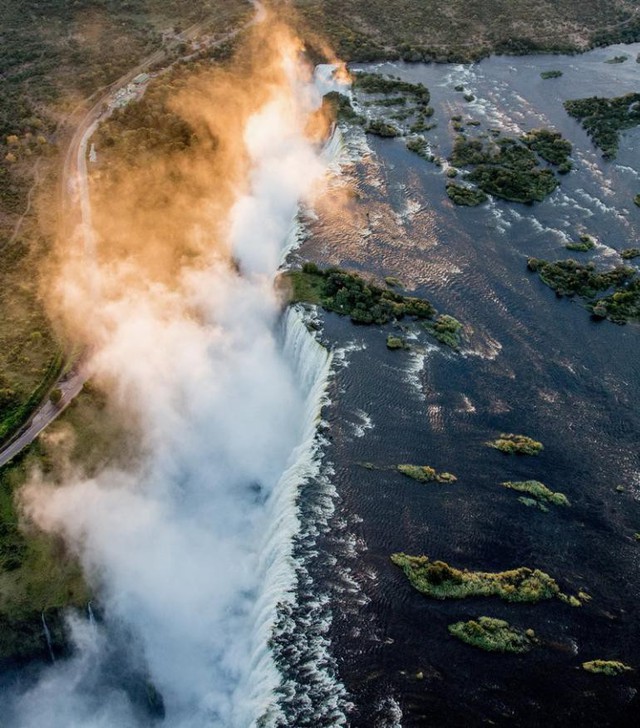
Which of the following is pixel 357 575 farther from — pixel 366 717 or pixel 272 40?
pixel 272 40

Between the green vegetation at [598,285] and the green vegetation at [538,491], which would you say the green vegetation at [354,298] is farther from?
the green vegetation at [538,491]

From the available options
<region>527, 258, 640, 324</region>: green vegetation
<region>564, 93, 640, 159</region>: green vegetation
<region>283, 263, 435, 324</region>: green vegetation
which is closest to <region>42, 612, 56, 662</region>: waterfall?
<region>283, 263, 435, 324</region>: green vegetation

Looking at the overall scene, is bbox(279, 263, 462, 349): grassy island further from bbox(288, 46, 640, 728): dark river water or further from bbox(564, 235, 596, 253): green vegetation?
bbox(564, 235, 596, 253): green vegetation

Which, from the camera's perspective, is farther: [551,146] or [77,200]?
[551,146]

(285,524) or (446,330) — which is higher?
(446,330)

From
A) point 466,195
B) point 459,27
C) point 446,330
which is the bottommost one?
point 446,330

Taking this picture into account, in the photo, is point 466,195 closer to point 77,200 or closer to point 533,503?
point 533,503

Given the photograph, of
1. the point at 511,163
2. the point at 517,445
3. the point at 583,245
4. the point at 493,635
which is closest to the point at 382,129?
the point at 511,163
